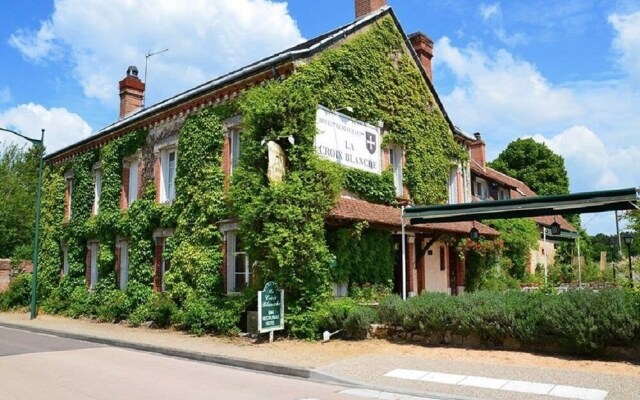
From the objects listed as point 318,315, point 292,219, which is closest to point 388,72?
point 292,219

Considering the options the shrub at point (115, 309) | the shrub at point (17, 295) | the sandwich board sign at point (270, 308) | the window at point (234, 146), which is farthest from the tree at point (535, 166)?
the sandwich board sign at point (270, 308)

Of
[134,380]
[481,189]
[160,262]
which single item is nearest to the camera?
[134,380]

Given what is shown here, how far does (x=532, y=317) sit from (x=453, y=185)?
40.3 ft

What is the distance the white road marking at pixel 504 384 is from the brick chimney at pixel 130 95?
23.4 metres

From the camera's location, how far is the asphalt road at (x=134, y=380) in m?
7.89

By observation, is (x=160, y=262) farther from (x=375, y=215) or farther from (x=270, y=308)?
(x=375, y=215)

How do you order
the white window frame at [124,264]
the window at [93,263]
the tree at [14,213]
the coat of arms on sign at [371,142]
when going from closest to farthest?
the coat of arms on sign at [371,142], the white window frame at [124,264], the window at [93,263], the tree at [14,213]

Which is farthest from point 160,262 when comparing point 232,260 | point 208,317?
point 208,317

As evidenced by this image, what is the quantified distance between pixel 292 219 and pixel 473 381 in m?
6.16

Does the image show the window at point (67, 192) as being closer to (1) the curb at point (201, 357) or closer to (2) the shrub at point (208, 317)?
(1) the curb at point (201, 357)

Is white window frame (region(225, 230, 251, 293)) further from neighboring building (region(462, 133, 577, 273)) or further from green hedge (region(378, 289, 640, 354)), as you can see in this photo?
neighboring building (region(462, 133, 577, 273))

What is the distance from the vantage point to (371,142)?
1773 cm

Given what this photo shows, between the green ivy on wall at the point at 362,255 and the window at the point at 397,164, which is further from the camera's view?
the window at the point at 397,164

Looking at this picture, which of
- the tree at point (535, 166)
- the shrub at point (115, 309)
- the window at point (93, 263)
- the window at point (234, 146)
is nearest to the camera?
the window at point (234, 146)
